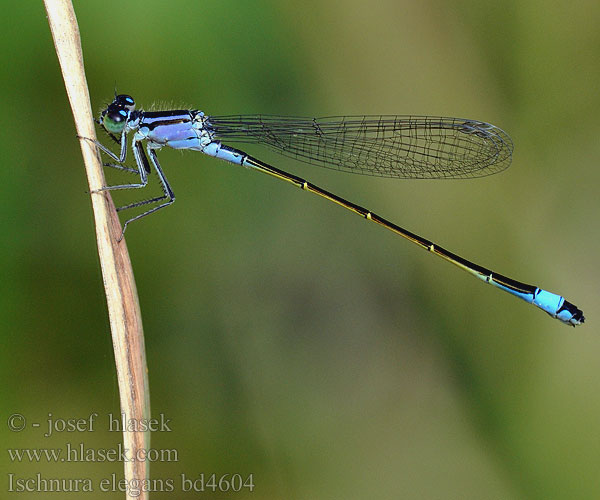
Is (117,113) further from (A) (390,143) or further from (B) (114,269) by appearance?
(A) (390,143)

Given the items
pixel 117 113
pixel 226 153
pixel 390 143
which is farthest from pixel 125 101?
pixel 390 143

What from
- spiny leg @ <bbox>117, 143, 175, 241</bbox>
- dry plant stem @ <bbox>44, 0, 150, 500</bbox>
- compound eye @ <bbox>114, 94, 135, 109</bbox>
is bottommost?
dry plant stem @ <bbox>44, 0, 150, 500</bbox>

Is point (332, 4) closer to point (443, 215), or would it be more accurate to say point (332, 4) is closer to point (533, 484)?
point (443, 215)

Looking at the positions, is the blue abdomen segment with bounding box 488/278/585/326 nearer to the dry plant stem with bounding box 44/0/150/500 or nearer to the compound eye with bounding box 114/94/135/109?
the dry plant stem with bounding box 44/0/150/500

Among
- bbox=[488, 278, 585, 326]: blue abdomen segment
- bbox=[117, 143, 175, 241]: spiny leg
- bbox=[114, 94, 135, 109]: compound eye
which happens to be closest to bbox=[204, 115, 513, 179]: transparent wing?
bbox=[117, 143, 175, 241]: spiny leg

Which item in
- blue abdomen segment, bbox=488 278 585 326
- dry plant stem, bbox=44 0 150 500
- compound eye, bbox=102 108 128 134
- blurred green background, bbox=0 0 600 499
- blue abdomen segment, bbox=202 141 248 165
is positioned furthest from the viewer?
blue abdomen segment, bbox=202 141 248 165

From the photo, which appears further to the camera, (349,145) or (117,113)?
(349,145)

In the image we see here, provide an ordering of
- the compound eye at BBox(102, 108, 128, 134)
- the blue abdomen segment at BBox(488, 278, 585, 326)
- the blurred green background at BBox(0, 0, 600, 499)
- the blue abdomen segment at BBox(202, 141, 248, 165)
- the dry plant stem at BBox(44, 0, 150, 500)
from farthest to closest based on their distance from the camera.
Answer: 1. the blue abdomen segment at BBox(202, 141, 248, 165)
2. the blue abdomen segment at BBox(488, 278, 585, 326)
3. the compound eye at BBox(102, 108, 128, 134)
4. the blurred green background at BBox(0, 0, 600, 499)
5. the dry plant stem at BBox(44, 0, 150, 500)

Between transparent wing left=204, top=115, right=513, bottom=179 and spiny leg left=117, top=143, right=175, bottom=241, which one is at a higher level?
transparent wing left=204, top=115, right=513, bottom=179
